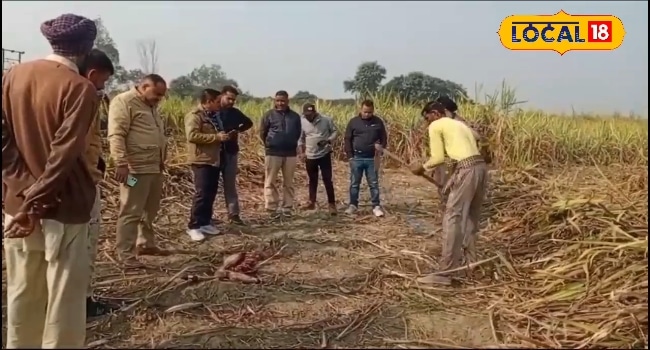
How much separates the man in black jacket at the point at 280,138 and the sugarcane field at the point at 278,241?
0.06 ft

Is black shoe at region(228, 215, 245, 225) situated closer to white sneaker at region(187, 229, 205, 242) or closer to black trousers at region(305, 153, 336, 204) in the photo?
white sneaker at region(187, 229, 205, 242)

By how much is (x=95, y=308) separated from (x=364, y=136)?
4.24m

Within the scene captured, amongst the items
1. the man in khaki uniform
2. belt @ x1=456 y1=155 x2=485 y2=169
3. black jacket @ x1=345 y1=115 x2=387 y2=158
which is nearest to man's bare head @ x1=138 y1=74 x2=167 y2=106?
the man in khaki uniform

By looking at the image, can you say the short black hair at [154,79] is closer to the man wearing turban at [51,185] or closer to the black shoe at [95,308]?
the black shoe at [95,308]

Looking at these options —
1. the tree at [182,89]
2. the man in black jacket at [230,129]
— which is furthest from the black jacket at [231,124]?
the tree at [182,89]

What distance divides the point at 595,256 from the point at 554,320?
657 millimetres

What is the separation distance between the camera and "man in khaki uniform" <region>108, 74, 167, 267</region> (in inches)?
191

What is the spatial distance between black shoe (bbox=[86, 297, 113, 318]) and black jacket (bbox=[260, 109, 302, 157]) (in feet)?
11.5

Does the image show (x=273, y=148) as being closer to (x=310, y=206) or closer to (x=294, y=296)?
(x=310, y=206)

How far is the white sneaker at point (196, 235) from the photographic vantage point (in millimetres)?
5949

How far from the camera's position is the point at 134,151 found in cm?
493

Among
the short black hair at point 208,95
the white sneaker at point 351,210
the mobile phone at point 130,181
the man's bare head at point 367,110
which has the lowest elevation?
the white sneaker at point 351,210

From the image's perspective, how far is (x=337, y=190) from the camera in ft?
30.9

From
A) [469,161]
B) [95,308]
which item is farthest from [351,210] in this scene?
[95,308]
